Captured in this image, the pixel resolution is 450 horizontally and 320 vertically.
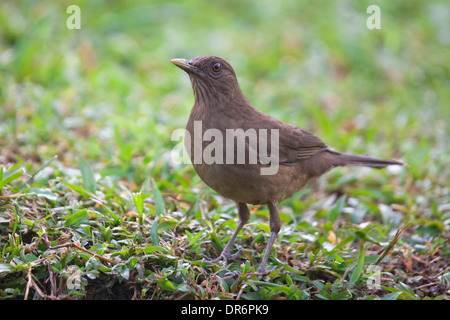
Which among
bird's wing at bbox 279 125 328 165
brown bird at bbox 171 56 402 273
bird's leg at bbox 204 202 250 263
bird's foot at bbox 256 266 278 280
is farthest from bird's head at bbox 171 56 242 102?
bird's foot at bbox 256 266 278 280

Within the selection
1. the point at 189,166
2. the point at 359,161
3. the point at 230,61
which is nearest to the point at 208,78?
the point at 189,166

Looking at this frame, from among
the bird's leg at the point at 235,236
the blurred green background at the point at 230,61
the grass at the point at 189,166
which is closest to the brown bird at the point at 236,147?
the bird's leg at the point at 235,236

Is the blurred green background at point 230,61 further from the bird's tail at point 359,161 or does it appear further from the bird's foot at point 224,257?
the bird's foot at point 224,257

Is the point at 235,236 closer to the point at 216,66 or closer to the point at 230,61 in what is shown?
the point at 216,66

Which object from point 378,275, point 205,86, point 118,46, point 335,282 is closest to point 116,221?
point 205,86

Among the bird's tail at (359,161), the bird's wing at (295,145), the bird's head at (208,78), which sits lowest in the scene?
the bird's tail at (359,161)
